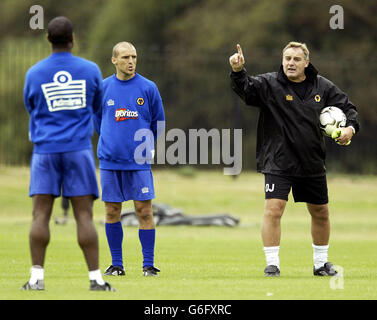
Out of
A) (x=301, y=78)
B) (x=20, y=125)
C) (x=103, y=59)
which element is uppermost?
(x=103, y=59)

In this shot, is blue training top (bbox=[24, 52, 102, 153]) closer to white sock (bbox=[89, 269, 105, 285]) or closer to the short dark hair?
the short dark hair

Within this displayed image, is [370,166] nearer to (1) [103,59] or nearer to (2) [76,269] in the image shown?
(1) [103,59]

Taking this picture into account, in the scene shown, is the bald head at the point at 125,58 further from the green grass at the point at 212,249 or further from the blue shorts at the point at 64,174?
the blue shorts at the point at 64,174

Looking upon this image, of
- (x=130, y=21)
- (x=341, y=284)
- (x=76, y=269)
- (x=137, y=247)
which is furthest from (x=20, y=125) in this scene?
(x=341, y=284)

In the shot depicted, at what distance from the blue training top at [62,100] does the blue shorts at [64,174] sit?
7 cm

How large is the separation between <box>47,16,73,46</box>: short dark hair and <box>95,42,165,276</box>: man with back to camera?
2431 mm

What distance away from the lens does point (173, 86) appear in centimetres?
3478

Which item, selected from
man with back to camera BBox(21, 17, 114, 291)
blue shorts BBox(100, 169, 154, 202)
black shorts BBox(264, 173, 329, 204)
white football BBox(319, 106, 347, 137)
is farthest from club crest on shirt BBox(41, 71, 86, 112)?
white football BBox(319, 106, 347, 137)

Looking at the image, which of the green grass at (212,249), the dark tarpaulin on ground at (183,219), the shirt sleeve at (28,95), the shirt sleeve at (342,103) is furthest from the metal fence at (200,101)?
the shirt sleeve at (28,95)

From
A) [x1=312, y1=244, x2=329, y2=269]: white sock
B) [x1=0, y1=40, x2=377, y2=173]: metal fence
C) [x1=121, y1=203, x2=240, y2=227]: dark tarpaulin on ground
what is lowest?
[x1=312, y1=244, x2=329, y2=269]: white sock

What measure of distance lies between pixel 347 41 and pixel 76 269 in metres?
29.8

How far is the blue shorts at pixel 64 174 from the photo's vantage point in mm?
8477

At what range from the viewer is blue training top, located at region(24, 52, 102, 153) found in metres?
8.42

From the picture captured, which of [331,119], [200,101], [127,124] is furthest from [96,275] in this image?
[200,101]
